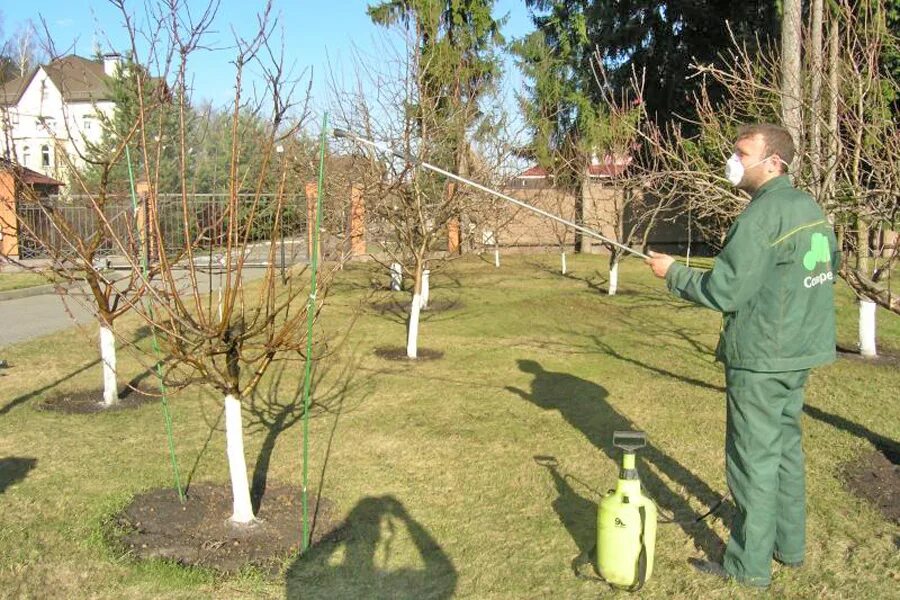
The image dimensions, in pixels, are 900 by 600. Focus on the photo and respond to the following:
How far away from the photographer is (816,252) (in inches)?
148

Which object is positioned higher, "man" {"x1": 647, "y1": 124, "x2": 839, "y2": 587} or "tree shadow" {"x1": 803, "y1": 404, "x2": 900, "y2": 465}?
"man" {"x1": 647, "y1": 124, "x2": 839, "y2": 587}

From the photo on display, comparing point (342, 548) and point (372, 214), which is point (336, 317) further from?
point (342, 548)

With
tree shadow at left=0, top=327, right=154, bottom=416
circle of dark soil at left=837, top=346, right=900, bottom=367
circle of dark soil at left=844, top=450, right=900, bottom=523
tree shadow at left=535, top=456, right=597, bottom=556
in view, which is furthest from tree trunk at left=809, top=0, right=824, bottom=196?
tree shadow at left=0, top=327, right=154, bottom=416

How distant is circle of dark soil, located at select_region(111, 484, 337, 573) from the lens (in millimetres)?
4355

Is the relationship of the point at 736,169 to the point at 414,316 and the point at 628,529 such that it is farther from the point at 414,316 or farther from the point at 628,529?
the point at 414,316

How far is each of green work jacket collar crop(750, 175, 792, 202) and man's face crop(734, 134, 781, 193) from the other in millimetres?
50

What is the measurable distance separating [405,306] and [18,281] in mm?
10879

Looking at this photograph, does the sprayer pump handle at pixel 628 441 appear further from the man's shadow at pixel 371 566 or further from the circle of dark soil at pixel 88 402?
the circle of dark soil at pixel 88 402

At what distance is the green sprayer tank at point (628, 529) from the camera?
12.6ft

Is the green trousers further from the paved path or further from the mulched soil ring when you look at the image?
the mulched soil ring

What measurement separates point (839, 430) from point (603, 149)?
1379cm

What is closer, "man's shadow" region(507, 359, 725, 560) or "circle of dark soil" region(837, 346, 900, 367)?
"man's shadow" region(507, 359, 725, 560)

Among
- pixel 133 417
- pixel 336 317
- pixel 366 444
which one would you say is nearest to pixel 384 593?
pixel 366 444

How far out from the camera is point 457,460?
6.01m
